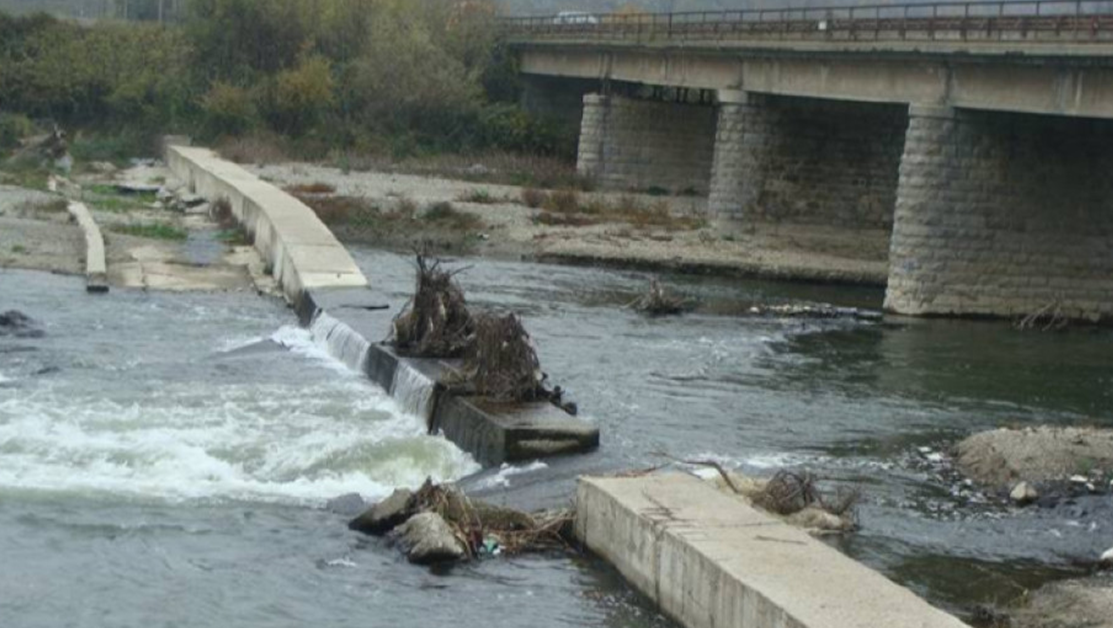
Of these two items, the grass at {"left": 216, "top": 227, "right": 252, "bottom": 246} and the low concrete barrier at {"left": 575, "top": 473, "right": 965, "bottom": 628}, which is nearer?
the low concrete barrier at {"left": 575, "top": 473, "right": 965, "bottom": 628}

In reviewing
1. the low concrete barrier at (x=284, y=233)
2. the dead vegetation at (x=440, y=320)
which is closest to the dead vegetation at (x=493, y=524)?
the dead vegetation at (x=440, y=320)

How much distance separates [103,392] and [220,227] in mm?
22497

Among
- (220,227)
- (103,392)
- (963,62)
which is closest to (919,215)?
(963,62)

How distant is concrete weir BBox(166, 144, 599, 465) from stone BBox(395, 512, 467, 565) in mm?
3292

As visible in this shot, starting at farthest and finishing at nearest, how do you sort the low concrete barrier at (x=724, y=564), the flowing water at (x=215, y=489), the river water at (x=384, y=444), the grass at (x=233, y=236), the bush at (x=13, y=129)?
1. the bush at (x=13, y=129)
2. the grass at (x=233, y=236)
3. the river water at (x=384, y=444)
4. the flowing water at (x=215, y=489)
5. the low concrete barrier at (x=724, y=564)

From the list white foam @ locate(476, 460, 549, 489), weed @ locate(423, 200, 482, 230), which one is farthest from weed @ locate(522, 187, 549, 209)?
white foam @ locate(476, 460, 549, 489)

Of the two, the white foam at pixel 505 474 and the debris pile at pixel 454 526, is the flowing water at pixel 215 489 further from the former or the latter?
the white foam at pixel 505 474

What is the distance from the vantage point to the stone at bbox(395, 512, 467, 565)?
55.6 ft

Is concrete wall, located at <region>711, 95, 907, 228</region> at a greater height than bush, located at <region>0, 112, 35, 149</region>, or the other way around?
concrete wall, located at <region>711, 95, 907, 228</region>

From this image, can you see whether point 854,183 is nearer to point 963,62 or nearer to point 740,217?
point 740,217

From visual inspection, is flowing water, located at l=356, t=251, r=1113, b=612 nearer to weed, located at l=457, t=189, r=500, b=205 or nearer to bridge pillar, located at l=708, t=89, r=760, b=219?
bridge pillar, located at l=708, t=89, r=760, b=219

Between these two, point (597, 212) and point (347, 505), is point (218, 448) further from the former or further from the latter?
point (597, 212)

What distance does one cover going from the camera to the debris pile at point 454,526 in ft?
56.0

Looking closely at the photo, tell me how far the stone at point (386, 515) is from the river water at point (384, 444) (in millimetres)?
343
